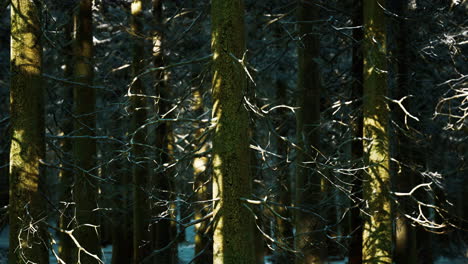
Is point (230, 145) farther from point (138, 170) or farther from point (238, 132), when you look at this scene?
point (138, 170)

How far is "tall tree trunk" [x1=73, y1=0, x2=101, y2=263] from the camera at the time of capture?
1267cm

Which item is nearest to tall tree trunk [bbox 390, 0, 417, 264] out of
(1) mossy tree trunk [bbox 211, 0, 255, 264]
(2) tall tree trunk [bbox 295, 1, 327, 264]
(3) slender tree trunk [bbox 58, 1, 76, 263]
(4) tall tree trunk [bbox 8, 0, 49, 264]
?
(2) tall tree trunk [bbox 295, 1, 327, 264]

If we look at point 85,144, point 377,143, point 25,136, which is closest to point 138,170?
point 85,144

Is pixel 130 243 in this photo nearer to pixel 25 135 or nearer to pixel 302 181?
pixel 302 181

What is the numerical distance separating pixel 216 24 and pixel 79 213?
6471mm

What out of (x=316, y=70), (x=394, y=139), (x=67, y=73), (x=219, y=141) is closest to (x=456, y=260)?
(x=394, y=139)

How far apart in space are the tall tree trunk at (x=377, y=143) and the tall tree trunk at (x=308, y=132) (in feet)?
3.97

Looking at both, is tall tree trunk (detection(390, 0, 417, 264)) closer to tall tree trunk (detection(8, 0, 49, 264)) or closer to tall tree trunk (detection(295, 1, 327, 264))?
tall tree trunk (detection(295, 1, 327, 264))

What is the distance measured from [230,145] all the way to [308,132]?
5.01m

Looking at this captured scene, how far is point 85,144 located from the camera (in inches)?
514

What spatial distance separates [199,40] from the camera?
18.3 metres

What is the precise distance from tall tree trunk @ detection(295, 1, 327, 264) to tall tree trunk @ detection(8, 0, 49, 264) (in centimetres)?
524

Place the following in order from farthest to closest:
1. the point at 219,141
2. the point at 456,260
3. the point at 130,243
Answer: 1. the point at 456,260
2. the point at 130,243
3. the point at 219,141

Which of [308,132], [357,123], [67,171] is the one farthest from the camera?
[67,171]
